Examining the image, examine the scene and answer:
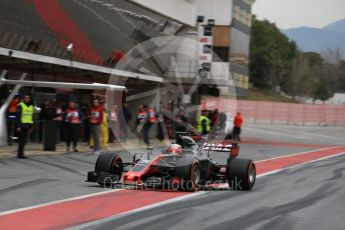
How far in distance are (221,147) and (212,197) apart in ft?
6.69

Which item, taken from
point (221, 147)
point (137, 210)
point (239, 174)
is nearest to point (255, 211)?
point (137, 210)

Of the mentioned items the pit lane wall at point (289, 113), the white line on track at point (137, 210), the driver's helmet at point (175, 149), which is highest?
the pit lane wall at point (289, 113)

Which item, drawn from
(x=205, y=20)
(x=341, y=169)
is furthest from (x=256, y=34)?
(x=341, y=169)

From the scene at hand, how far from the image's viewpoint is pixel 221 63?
36.9 metres

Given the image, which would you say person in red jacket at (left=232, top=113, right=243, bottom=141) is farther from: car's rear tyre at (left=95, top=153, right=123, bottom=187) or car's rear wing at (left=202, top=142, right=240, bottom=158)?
car's rear tyre at (left=95, top=153, right=123, bottom=187)

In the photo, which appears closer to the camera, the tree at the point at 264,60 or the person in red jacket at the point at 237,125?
the person in red jacket at the point at 237,125

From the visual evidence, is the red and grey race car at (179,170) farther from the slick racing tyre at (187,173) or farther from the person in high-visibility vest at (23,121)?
the person in high-visibility vest at (23,121)

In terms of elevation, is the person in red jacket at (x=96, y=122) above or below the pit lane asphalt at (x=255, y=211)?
above

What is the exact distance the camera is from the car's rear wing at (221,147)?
12914 millimetres

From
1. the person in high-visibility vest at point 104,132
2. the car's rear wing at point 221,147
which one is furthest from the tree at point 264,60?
the car's rear wing at point 221,147

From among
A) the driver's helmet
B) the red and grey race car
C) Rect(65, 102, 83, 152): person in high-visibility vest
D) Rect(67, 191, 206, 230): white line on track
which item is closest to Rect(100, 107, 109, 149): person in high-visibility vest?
Rect(65, 102, 83, 152): person in high-visibility vest

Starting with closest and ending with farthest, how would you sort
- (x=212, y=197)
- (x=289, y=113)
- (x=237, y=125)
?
(x=212, y=197) < (x=237, y=125) < (x=289, y=113)

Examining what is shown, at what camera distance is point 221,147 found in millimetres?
13219

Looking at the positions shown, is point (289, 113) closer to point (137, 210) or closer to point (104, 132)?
point (104, 132)
